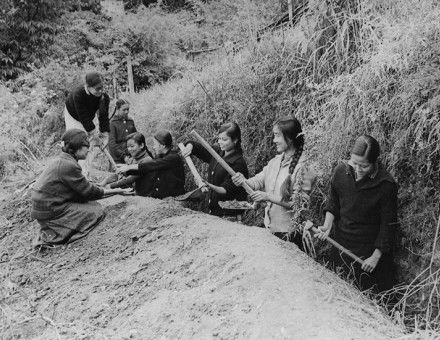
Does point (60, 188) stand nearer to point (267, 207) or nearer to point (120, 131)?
point (267, 207)

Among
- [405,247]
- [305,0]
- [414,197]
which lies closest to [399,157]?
[414,197]

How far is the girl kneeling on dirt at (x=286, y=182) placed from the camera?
4.22 m

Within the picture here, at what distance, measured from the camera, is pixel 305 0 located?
6262 millimetres

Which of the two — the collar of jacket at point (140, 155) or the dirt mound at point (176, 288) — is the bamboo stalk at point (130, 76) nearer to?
the collar of jacket at point (140, 155)

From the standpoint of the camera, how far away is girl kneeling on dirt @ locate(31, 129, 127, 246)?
506cm

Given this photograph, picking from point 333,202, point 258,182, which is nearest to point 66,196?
point 258,182

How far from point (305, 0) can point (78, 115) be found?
9.87 feet

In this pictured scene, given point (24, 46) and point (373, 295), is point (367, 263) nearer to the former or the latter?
point (373, 295)

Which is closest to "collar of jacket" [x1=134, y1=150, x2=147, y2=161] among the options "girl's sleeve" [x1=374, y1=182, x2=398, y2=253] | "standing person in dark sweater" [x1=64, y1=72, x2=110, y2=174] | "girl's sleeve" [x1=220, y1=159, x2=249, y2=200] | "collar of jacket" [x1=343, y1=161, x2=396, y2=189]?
"standing person in dark sweater" [x1=64, y1=72, x2=110, y2=174]

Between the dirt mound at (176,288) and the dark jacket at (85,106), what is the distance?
4.57ft

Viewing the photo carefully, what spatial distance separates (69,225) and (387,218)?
3088 mm

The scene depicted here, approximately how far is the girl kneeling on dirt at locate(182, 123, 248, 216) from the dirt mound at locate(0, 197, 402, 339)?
0.36m

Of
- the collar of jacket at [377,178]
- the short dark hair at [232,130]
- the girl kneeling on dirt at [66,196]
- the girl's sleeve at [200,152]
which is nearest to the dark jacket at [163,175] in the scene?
the girl's sleeve at [200,152]

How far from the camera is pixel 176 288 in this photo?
3.57 m
